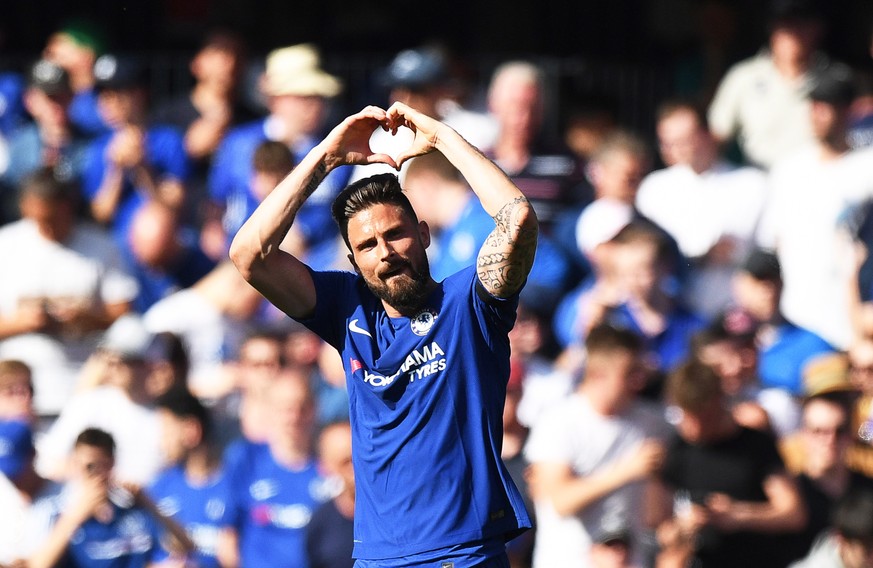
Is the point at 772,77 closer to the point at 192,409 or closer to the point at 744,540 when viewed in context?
the point at 744,540

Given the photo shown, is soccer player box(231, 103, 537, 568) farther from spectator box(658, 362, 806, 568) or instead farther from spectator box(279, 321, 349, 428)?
spectator box(279, 321, 349, 428)

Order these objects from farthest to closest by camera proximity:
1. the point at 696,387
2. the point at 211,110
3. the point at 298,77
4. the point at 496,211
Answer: the point at 211,110 < the point at 298,77 < the point at 696,387 < the point at 496,211

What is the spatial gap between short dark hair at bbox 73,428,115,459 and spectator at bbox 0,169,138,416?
111 centimetres

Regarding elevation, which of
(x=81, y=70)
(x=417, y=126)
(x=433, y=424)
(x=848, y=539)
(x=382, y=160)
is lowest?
(x=848, y=539)

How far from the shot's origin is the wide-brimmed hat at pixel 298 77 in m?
10.2

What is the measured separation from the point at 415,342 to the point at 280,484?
3.23 m

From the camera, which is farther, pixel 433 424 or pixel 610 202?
pixel 610 202

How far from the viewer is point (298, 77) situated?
10273 millimetres

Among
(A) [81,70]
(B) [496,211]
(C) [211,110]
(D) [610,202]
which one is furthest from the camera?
(A) [81,70]

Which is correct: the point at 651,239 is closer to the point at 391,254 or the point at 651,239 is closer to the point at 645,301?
the point at 645,301

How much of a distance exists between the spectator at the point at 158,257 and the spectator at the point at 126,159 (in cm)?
19

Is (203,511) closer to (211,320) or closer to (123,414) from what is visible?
(123,414)

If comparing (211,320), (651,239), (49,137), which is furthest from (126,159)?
(651,239)

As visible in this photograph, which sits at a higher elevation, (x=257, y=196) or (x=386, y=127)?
(x=386, y=127)
